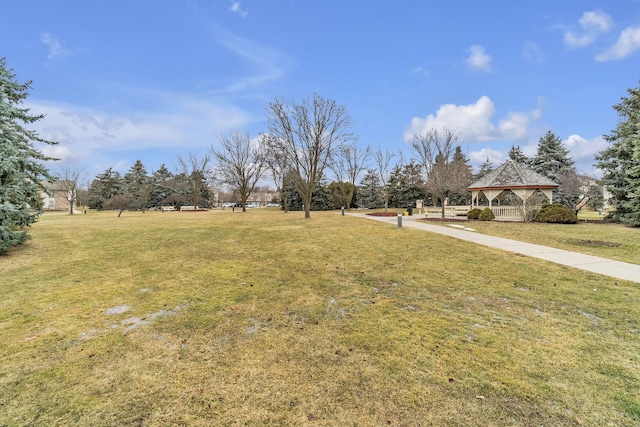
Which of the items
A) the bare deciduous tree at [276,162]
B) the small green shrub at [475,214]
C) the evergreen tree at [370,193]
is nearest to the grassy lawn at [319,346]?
the small green shrub at [475,214]

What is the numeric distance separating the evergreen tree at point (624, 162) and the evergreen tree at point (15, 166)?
26308mm

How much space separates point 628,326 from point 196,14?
16003 millimetres

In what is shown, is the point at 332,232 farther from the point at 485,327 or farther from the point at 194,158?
the point at 194,158

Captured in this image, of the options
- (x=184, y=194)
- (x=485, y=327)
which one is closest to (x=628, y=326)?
(x=485, y=327)

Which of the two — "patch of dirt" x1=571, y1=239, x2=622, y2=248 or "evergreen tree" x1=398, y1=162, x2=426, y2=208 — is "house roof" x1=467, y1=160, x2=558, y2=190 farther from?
"evergreen tree" x1=398, y1=162, x2=426, y2=208

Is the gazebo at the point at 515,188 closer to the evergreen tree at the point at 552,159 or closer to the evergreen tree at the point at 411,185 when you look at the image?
the evergreen tree at the point at 552,159

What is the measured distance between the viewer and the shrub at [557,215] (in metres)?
15.8

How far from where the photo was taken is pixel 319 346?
3.51m

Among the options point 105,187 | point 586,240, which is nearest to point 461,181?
point 586,240

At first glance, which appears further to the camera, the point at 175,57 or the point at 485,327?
the point at 175,57

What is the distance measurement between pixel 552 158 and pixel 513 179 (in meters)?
18.2

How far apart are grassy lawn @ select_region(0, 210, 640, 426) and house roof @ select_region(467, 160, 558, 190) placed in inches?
622

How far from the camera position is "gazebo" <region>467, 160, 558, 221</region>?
18.5m

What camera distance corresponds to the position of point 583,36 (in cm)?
1098
